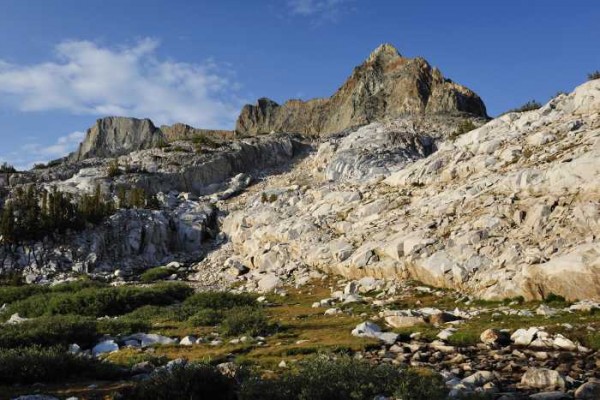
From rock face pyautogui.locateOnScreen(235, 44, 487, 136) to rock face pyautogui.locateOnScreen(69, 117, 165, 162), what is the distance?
33915 mm

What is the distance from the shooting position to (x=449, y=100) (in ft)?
281

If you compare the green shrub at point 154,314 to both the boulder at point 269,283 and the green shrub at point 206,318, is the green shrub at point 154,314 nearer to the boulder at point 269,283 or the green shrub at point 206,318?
the green shrub at point 206,318

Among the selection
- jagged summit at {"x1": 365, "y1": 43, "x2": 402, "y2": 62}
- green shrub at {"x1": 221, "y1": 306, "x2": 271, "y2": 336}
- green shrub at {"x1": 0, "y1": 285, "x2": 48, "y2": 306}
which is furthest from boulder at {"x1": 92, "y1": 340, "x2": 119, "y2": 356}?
jagged summit at {"x1": 365, "y1": 43, "x2": 402, "y2": 62}

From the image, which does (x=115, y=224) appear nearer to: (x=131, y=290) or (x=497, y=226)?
(x=131, y=290)

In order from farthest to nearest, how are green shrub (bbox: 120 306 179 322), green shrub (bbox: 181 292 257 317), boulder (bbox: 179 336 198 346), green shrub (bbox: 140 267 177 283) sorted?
green shrub (bbox: 140 267 177 283) → green shrub (bbox: 181 292 257 317) → green shrub (bbox: 120 306 179 322) → boulder (bbox: 179 336 198 346)

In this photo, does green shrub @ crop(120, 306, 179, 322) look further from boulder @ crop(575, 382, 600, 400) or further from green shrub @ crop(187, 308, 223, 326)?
boulder @ crop(575, 382, 600, 400)

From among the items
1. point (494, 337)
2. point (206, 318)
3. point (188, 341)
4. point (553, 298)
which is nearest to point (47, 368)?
point (188, 341)

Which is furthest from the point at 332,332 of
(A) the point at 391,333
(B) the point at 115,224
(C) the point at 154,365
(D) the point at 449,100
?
(D) the point at 449,100

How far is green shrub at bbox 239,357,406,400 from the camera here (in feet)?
26.9

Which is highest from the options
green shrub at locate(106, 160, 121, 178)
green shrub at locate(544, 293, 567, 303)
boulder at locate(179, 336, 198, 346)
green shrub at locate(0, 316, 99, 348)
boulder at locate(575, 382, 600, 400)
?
green shrub at locate(106, 160, 121, 178)

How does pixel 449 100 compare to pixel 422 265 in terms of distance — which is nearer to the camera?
pixel 422 265

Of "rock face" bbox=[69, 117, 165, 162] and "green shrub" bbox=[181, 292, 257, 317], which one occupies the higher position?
"rock face" bbox=[69, 117, 165, 162]

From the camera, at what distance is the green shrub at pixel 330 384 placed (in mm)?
8211

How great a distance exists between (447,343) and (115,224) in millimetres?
43089
